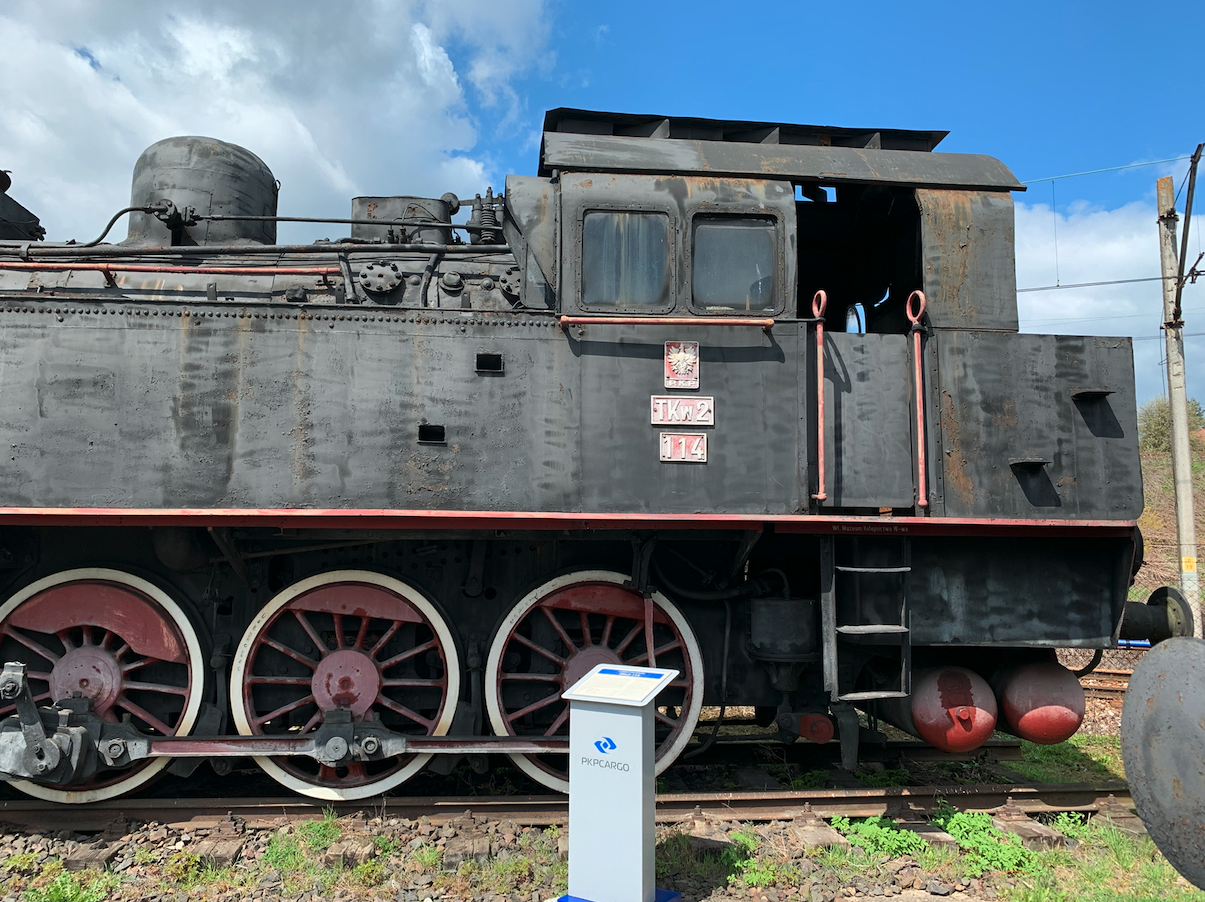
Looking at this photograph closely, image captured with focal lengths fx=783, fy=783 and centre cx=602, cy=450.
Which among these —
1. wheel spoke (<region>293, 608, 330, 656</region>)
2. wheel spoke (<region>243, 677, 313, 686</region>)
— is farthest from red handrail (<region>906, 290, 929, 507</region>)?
wheel spoke (<region>243, 677, 313, 686</region>)

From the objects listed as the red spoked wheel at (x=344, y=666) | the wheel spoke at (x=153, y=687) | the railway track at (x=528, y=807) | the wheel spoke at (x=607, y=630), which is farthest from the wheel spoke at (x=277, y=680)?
the wheel spoke at (x=607, y=630)

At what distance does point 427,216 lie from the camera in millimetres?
6871

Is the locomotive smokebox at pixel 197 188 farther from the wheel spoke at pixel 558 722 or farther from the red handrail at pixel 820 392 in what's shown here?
the red handrail at pixel 820 392

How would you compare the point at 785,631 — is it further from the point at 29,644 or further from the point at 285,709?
the point at 29,644

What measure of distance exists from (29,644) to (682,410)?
418 centimetres

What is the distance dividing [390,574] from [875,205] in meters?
4.24

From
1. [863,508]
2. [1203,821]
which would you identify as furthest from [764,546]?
[1203,821]

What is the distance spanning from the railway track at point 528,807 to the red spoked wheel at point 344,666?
0.17 metres

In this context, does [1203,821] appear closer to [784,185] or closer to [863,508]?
[863,508]

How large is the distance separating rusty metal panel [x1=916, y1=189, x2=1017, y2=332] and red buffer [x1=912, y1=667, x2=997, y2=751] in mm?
2215

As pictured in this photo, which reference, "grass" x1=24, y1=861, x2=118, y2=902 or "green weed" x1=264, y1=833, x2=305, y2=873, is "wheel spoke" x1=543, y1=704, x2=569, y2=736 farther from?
"grass" x1=24, y1=861, x2=118, y2=902

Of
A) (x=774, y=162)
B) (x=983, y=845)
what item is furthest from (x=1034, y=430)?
(x=983, y=845)

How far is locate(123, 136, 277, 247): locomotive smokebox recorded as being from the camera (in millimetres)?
6621

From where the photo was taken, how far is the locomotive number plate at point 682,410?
4559 millimetres
